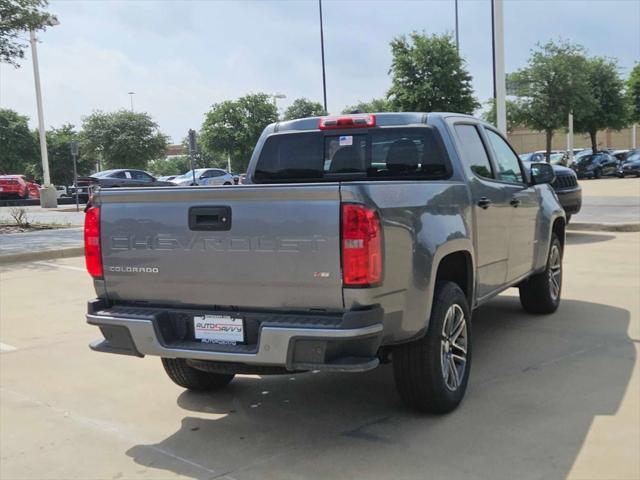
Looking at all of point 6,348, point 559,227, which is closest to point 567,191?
point 559,227

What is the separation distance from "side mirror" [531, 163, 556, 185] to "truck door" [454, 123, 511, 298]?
91 cm

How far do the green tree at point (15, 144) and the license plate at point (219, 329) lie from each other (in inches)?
2245

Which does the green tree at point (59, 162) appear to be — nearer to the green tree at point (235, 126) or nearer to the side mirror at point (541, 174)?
the green tree at point (235, 126)

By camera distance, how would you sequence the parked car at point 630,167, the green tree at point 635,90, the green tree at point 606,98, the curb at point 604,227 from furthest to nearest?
1. the green tree at point 635,90
2. the green tree at point 606,98
3. the parked car at point 630,167
4. the curb at point 604,227

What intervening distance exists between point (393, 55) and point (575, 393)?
30.2 meters

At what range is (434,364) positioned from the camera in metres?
4.16

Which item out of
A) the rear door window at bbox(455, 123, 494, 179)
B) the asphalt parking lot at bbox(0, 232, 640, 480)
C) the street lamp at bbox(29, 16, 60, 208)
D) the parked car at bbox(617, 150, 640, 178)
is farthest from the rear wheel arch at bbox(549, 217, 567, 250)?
the parked car at bbox(617, 150, 640, 178)

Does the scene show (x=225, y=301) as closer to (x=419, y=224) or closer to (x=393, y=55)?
(x=419, y=224)

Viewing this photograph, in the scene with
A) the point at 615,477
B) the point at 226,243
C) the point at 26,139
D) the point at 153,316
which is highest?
the point at 26,139

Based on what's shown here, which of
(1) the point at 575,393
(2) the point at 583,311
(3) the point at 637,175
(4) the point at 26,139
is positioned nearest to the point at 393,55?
(3) the point at 637,175

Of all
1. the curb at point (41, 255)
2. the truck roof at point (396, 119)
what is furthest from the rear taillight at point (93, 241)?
the curb at point (41, 255)

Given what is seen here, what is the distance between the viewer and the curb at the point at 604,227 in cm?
1352

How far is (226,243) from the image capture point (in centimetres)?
380

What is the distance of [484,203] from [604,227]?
9734mm
